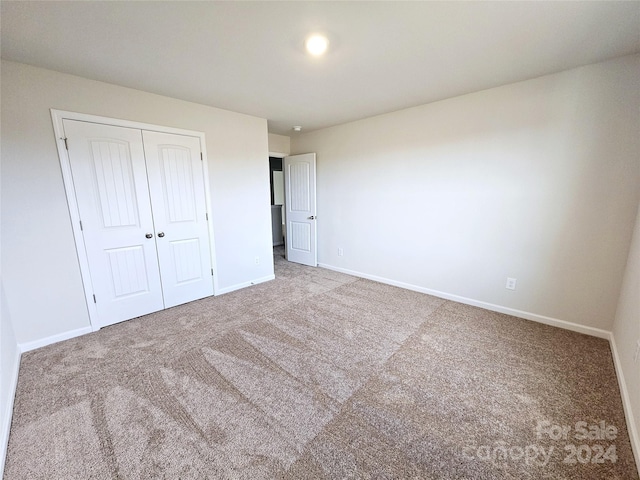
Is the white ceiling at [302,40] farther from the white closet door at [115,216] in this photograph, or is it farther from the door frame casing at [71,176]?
the white closet door at [115,216]

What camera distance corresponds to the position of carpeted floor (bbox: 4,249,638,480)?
1267 mm

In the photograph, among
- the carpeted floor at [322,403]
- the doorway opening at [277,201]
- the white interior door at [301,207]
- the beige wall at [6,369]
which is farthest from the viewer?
the doorway opening at [277,201]

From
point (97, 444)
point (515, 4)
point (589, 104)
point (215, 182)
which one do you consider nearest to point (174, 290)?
point (215, 182)

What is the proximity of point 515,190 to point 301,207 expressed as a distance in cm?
310

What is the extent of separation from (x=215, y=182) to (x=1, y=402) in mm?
2461

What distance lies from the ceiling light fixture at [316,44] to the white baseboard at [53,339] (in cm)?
321

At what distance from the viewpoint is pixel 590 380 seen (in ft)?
5.88

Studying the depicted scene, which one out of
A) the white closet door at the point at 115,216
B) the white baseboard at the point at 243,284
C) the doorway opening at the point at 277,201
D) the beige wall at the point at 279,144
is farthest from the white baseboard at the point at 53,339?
the doorway opening at the point at 277,201

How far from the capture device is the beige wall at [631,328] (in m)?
1.43

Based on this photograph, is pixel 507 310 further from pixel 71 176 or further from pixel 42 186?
pixel 42 186

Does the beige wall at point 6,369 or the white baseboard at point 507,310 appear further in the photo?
the white baseboard at point 507,310

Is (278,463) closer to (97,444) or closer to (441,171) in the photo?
(97,444)

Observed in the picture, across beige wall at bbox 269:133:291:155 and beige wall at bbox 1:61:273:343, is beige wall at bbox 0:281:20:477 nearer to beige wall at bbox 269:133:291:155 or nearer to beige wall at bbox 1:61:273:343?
beige wall at bbox 1:61:273:343

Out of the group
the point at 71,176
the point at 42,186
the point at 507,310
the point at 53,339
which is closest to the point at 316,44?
the point at 71,176
